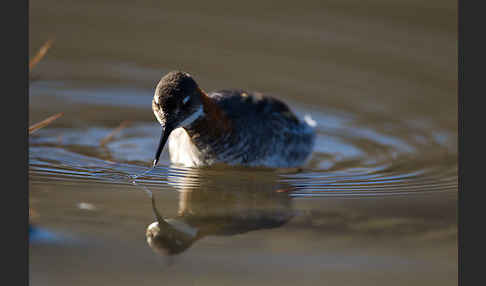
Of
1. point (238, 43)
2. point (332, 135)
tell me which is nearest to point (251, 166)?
point (332, 135)

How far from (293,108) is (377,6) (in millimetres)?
3324

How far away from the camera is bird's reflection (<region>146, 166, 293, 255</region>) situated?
4.83 metres

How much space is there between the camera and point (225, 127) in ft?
22.9

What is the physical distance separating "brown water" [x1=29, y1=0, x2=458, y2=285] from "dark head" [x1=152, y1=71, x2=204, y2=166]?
51 cm

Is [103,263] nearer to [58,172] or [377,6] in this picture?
[58,172]

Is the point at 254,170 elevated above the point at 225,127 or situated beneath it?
situated beneath

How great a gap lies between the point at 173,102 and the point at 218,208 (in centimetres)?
124

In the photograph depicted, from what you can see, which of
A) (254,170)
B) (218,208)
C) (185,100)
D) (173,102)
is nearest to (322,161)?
(254,170)

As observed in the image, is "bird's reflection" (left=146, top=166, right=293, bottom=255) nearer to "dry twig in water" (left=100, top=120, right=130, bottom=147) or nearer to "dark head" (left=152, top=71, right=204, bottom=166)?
"dark head" (left=152, top=71, right=204, bottom=166)

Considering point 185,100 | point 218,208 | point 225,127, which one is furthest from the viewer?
point 225,127

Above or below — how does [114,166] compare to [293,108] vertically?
below

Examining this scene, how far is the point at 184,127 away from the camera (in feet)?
22.0

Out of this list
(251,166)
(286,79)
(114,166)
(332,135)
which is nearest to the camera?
(114,166)

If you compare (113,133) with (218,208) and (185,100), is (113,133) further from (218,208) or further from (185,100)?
(218,208)
